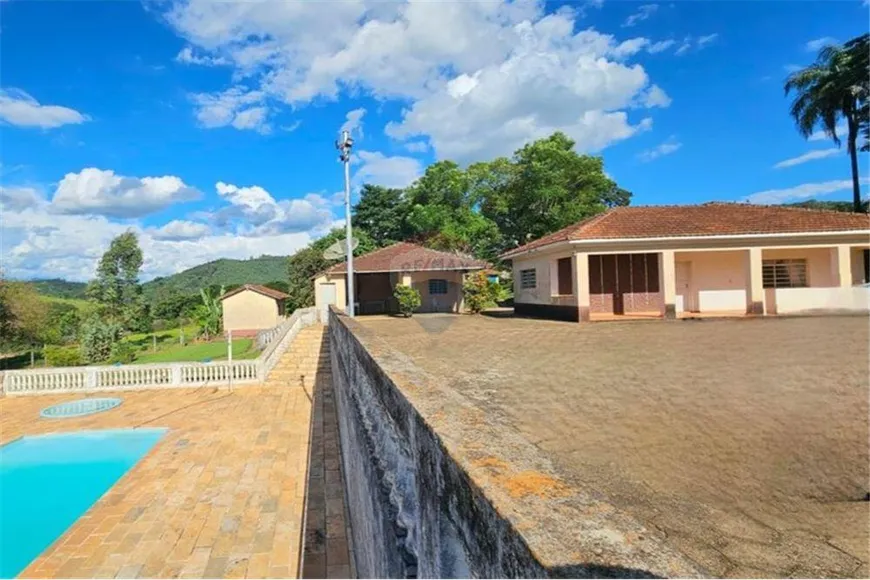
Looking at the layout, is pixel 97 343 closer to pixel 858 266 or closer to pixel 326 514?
pixel 326 514

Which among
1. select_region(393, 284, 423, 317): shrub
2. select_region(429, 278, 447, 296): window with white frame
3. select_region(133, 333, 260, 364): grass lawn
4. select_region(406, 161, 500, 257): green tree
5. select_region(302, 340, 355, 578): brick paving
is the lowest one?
select_region(302, 340, 355, 578): brick paving

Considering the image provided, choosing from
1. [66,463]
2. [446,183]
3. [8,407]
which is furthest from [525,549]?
[446,183]

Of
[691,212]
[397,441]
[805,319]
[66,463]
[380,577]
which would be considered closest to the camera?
[397,441]

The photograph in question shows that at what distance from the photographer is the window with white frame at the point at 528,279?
21109mm

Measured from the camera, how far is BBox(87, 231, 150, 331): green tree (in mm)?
38125

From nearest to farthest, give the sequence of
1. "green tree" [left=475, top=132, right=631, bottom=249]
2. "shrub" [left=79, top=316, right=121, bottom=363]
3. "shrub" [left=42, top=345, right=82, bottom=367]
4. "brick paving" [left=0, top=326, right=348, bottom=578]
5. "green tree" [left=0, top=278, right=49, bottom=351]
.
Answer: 1. "brick paving" [left=0, top=326, right=348, bottom=578]
2. "shrub" [left=42, top=345, right=82, bottom=367]
3. "shrub" [left=79, top=316, right=121, bottom=363]
4. "green tree" [left=0, top=278, right=49, bottom=351]
5. "green tree" [left=475, top=132, right=631, bottom=249]

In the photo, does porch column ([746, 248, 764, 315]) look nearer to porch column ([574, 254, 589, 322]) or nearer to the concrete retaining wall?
porch column ([574, 254, 589, 322])

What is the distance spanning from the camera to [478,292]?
22.8m

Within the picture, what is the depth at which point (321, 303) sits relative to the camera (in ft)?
84.4

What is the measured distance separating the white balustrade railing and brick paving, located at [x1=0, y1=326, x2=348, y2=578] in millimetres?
2131

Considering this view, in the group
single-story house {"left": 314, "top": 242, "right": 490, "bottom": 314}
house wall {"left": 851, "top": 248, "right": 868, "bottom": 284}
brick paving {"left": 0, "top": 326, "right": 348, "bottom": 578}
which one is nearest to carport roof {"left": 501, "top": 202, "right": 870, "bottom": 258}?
house wall {"left": 851, "top": 248, "right": 868, "bottom": 284}

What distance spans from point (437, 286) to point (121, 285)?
30.4 m

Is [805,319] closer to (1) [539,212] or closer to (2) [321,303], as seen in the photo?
(1) [539,212]

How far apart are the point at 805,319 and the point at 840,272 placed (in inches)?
101
